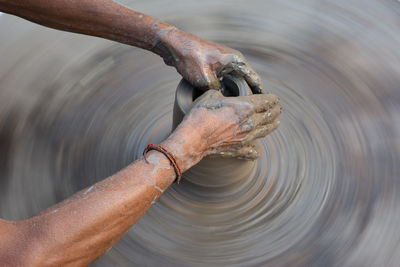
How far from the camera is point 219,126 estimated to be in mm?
1338

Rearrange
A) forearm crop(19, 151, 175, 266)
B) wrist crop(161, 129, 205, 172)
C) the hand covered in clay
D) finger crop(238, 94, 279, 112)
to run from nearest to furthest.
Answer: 1. forearm crop(19, 151, 175, 266)
2. wrist crop(161, 129, 205, 172)
3. finger crop(238, 94, 279, 112)
4. the hand covered in clay

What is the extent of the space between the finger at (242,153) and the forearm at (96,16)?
484mm

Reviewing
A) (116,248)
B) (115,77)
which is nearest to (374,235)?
(116,248)

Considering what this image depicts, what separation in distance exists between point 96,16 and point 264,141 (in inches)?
31.4

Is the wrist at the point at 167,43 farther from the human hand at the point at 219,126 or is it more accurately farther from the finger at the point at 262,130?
the finger at the point at 262,130

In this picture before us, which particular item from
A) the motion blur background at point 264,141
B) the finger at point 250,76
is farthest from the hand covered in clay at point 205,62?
the motion blur background at point 264,141

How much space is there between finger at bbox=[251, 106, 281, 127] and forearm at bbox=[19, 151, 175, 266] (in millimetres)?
339

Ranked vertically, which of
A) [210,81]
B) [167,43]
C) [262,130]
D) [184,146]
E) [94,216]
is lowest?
[94,216]

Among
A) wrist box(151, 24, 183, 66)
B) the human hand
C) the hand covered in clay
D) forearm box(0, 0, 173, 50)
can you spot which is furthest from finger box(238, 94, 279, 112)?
forearm box(0, 0, 173, 50)

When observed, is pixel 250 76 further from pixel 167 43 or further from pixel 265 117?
pixel 167 43

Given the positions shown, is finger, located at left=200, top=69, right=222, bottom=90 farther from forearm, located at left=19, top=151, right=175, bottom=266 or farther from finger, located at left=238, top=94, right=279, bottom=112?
forearm, located at left=19, top=151, right=175, bottom=266

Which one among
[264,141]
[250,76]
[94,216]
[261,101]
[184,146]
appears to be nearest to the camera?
[94,216]

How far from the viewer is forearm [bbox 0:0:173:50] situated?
1.58 meters

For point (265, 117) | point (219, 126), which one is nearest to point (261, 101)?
point (265, 117)
